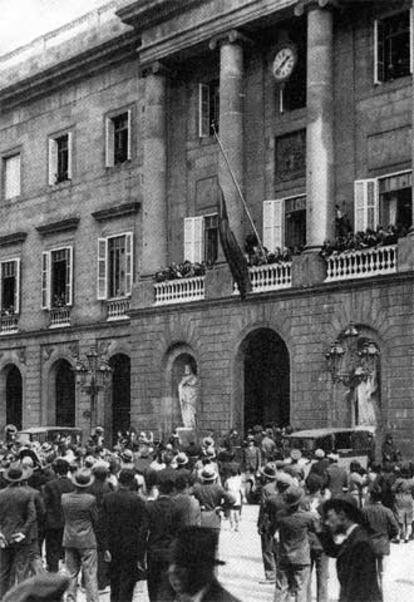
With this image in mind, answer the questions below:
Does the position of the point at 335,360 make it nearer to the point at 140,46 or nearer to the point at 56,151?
the point at 140,46

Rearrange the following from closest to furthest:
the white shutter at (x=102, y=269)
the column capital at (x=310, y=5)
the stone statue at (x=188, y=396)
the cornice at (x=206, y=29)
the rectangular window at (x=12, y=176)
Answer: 1. the column capital at (x=310, y=5)
2. the cornice at (x=206, y=29)
3. the stone statue at (x=188, y=396)
4. the white shutter at (x=102, y=269)
5. the rectangular window at (x=12, y=176)

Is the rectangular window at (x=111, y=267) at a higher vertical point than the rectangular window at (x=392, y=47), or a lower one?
lower

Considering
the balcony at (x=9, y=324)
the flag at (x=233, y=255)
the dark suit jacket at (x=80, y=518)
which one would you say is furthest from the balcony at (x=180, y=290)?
the dark suit jacket at (x=80, y=518)

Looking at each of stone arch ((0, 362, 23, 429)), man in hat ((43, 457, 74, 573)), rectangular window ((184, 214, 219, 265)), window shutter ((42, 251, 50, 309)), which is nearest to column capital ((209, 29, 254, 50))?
rectangular window ((184, 214, 219, 265))

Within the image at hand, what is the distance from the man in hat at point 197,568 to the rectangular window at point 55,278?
3517 cm

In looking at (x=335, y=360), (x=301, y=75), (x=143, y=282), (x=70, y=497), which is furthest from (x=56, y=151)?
(x=70, y=497)

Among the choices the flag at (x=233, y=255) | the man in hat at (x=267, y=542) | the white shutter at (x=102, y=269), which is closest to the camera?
the man in hat at (x=267, y=542)

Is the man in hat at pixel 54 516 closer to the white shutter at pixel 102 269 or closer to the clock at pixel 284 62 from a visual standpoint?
the clock at pixel 284 62

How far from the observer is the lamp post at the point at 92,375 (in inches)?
1375

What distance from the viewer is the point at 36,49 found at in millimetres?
43281

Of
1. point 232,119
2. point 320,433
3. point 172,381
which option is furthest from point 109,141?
point 320,433

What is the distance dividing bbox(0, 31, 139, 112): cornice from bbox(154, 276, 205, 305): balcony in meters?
9.02

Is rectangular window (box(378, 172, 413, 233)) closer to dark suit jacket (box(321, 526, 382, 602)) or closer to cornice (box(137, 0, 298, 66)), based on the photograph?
cornice (box(137, 0, 298, 66))

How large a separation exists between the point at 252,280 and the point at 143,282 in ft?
16.0
